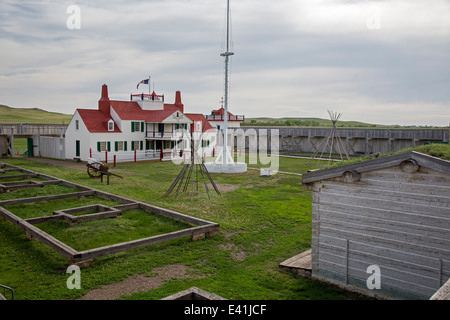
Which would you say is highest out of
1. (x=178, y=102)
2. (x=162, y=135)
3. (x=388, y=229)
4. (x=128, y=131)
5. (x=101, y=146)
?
(x=178, y=102)

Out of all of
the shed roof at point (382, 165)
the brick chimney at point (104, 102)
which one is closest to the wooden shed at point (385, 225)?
the shed roof at point (382, 165)

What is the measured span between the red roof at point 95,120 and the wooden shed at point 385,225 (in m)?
29.3

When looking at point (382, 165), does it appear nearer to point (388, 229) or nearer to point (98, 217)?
point (388, 229)

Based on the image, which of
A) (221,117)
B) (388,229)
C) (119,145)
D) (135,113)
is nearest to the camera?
(388,229)

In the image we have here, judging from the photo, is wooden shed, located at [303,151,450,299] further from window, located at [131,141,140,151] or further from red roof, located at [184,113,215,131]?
red roof, located at [184,113,215,131]

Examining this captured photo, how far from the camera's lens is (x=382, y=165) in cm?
877

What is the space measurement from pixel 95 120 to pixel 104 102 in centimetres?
279

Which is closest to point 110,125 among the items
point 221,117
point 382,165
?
point 221,117

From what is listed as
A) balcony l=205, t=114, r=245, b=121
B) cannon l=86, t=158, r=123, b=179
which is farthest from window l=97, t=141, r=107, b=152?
balcony l=205, t=114, r=245, b=121

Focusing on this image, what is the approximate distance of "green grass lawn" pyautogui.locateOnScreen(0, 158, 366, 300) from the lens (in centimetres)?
902

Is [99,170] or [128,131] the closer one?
[99,170]
